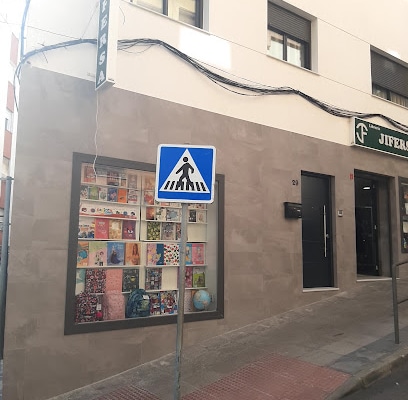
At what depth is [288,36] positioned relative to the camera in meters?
8.40

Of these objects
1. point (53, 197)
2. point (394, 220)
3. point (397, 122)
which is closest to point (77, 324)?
point (53, 197)

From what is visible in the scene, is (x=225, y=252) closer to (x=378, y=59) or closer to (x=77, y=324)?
(x=77, y=324)

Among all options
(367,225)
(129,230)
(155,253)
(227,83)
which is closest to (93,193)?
(129,230)

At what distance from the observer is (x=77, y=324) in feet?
16.9

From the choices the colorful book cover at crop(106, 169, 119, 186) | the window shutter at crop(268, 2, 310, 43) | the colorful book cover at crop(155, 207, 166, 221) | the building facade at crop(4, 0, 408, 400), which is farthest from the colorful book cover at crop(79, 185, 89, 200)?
the window shutter at crop(268, 2, 310, 43)

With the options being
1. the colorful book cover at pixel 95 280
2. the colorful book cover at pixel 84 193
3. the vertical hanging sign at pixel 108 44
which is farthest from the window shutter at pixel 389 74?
the colorful book cover at pixel 95 280

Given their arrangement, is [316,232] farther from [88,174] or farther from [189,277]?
[88,174]

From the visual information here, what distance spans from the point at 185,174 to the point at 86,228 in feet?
7.72

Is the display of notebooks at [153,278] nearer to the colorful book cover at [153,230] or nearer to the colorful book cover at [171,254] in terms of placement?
the colorful book cover at [171,254]

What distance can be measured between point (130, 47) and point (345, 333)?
5.18 metres

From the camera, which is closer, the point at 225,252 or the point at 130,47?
the point at 130,47

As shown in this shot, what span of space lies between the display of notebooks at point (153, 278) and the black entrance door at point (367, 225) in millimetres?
6126

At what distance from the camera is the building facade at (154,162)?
5.02 m

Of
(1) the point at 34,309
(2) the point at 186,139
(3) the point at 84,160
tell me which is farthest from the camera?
(2) the point at 186,139
